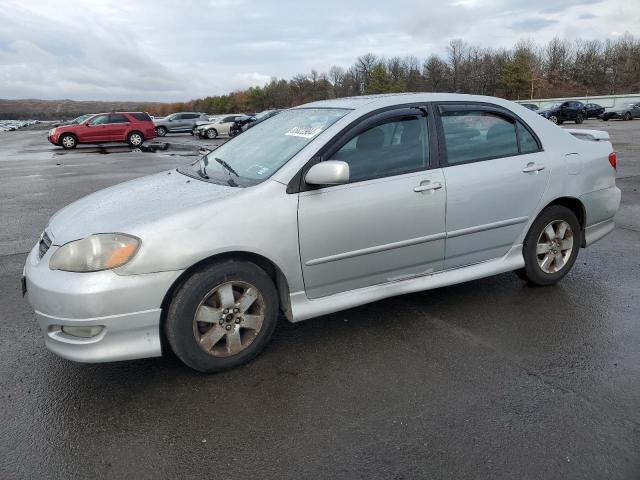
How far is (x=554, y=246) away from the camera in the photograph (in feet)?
14.9

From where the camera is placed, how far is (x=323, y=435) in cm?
264

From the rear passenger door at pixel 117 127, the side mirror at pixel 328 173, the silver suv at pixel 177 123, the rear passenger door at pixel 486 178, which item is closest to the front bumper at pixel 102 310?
the side mirror at pixel 328 173

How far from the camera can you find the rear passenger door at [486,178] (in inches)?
153

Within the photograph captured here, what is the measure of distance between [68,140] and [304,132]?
24.6 m

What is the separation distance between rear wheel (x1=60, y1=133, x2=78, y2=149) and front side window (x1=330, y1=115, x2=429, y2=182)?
24.8 m

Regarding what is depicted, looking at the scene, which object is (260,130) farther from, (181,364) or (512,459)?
(512,459)

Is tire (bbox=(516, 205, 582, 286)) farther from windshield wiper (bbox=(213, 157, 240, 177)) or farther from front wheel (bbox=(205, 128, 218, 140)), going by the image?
front wheel (bbox=(205, 128, 218, 140))

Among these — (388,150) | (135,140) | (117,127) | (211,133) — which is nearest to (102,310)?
(388,150)

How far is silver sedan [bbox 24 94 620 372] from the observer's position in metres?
2.91

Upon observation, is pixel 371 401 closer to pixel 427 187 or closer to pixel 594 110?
pixel 427 187

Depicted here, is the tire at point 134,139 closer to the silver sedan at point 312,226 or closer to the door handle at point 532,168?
the silver sedan at point 312,226

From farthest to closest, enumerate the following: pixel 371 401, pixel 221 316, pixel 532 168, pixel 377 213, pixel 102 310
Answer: pixel 532 168
pixel 377 213
pixel 221 316
pixel 371 401
pixel 102 310

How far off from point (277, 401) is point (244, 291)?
691mm

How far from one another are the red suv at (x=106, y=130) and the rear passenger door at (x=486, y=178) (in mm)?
23905
